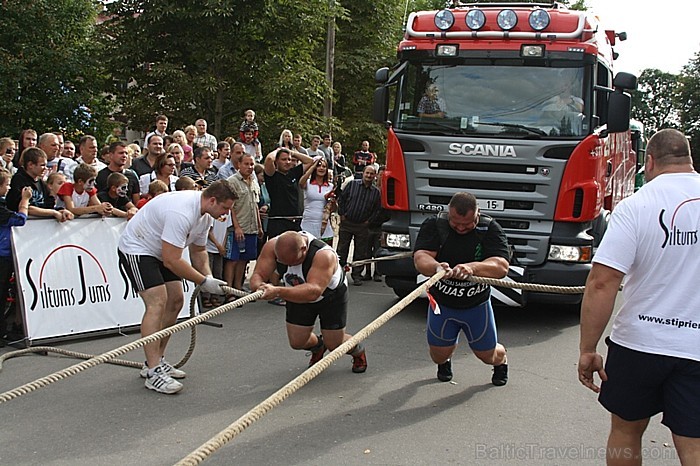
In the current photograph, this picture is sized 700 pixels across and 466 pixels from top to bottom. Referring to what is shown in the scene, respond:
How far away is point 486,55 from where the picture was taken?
26.5 ft

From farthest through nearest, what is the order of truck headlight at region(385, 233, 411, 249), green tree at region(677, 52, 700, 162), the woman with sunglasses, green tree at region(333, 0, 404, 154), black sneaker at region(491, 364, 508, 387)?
1. green tree at region(677, 52, 700, 162)
2. green tree at region(333, 0, 404, 154)
3. the woman with sunglasses
4. truck headlight at region(385, 233, 411, 249)
5. black sneaker at region(491, 364, 508, 387)

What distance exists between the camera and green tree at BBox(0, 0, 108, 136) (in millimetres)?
17141

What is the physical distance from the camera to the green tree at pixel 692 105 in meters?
55.6

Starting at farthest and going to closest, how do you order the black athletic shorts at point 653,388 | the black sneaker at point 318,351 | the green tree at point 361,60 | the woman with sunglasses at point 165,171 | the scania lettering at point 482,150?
the green tree at point 361,60
the woman with sunglasses at point 165,171
the scania lettering at point 482,150
the black sneaker at point 318,351
the black athletic shorts at point 653,388

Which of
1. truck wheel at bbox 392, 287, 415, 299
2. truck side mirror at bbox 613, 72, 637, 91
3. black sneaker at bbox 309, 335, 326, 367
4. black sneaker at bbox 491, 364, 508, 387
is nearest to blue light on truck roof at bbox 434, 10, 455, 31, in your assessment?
truck side mirror at bbox 613, 72, 637, 91

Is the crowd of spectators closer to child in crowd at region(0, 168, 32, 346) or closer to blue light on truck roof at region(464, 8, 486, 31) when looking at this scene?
child in crowd at region(0, 168, 32, 346)

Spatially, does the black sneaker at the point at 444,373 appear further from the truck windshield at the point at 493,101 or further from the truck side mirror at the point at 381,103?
the truck side mirror at the point at 381,103

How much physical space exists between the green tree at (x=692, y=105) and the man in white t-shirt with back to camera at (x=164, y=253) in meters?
56.5

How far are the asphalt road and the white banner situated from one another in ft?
0.92

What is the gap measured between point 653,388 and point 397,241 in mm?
4948

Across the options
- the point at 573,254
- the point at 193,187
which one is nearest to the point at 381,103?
the point at 193,187

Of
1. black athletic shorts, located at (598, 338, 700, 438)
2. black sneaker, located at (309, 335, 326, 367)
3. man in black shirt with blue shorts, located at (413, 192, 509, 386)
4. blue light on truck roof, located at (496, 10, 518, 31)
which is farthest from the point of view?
blue light on truck roof, located at (496, 10, 518, 31)

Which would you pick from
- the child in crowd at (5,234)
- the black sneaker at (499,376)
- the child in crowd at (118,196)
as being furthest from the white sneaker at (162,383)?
the child in crowd at (118,196)

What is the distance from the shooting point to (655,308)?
11.0ft
